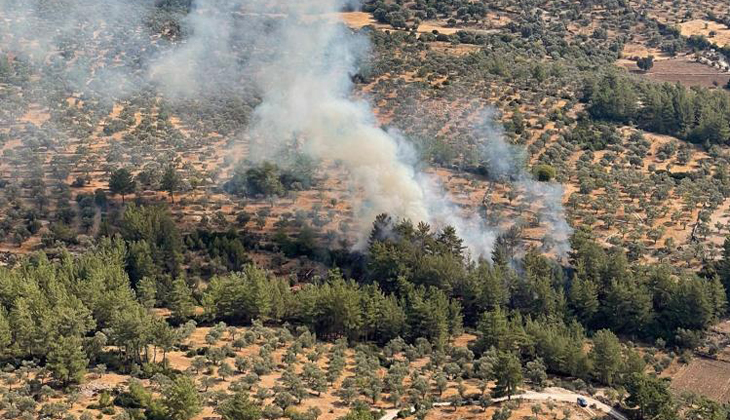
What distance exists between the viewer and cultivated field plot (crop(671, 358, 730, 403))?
6531cm

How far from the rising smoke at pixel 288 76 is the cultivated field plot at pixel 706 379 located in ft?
53.4

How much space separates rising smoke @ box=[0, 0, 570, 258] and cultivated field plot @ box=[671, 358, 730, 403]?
16.3 metres

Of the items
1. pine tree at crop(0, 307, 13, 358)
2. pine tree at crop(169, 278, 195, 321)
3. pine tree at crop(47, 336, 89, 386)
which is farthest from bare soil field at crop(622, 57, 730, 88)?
pine tree at crop(0, 307, 13, 358)

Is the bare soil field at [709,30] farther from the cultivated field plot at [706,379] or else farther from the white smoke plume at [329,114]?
the cultivated field plot at [706,379]

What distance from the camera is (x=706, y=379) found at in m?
67.4

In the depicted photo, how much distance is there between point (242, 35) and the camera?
12225 cm

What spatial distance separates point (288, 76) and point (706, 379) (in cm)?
5972

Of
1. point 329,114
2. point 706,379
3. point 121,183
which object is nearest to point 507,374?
point 706,379

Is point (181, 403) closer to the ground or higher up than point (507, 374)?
higher up

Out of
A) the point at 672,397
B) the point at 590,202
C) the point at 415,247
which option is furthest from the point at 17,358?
the point at 590,202

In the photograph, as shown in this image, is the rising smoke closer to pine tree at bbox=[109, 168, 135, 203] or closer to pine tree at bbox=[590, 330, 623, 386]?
pine tree at bbox=[109, 168, 135, 203]

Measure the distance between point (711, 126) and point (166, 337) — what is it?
248ft

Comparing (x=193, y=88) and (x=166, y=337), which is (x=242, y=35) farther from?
(x=166, y=337)

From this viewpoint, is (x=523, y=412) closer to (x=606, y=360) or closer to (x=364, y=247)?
(x=606, y=360)
